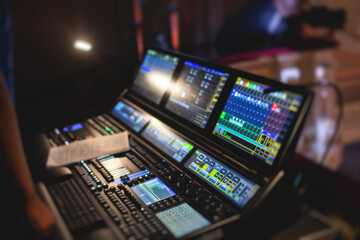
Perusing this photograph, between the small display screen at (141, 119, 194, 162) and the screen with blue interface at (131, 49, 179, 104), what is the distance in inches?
6.8

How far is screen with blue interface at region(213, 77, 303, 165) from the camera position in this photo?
1094mm

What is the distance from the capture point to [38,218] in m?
0.90

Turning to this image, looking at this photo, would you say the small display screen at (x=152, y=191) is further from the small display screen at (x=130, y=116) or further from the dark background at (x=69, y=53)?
the dark background at (x=69, y=53)

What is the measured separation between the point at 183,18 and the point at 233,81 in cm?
278

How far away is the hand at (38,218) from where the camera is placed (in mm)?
900

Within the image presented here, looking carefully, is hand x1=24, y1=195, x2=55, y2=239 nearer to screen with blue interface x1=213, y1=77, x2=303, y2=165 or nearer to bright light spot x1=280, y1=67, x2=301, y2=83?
screen with blue interface x1=213, y1=77, x2=303, y2=165

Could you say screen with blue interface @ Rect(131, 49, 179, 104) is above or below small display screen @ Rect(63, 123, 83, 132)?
above

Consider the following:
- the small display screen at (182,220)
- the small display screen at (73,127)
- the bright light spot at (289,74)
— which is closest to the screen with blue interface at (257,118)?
the small display screen at (182,220)

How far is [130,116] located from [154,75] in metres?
0.27

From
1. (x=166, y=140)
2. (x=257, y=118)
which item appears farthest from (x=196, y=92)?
(x=257, y=118)

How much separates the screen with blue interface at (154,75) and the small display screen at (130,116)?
108mm

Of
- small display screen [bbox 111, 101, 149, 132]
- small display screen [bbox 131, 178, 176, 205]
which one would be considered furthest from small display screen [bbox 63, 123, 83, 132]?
small display screen [bbox 131, 178, 176, 205]

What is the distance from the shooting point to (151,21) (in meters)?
3.63

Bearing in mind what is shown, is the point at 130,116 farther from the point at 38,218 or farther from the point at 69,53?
the point at 69,53
